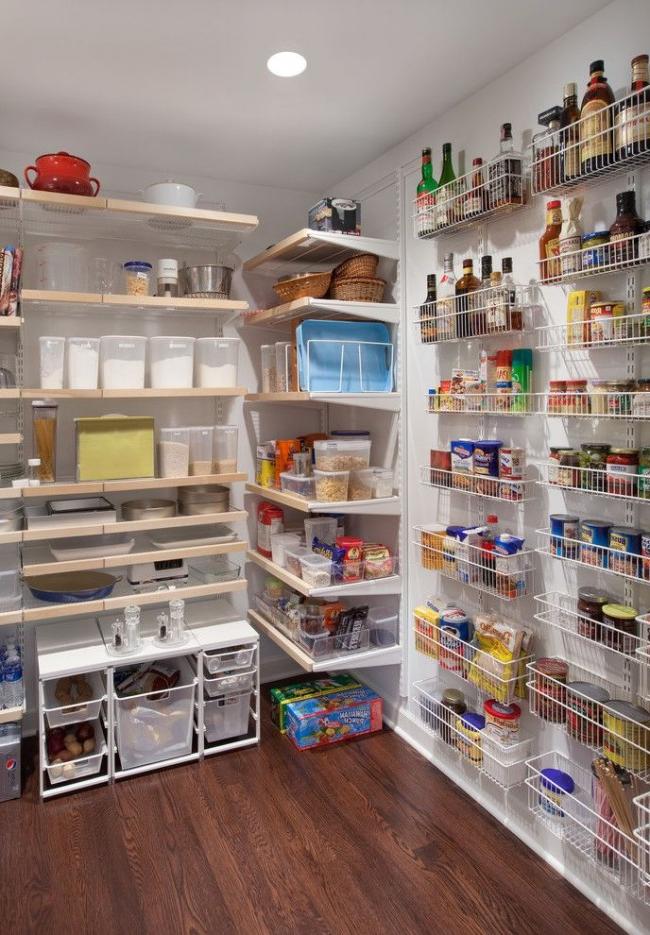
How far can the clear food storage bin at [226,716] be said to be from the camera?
2.77 metres

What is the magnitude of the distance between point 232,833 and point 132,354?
73.1 inches

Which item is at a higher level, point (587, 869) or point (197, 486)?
point (197, 486)

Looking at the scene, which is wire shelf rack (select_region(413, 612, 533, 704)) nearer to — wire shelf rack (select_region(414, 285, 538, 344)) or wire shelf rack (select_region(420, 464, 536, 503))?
wire shelf rack (select_region(420, 464, 536, 503))

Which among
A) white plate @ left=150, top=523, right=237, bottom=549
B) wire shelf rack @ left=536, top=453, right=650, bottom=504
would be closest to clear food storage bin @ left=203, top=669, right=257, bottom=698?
white plate @ left=150, top=523, right=237, bottom=549

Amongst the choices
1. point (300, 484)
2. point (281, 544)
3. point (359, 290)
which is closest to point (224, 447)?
point (300, 484)

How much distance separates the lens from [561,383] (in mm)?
1883

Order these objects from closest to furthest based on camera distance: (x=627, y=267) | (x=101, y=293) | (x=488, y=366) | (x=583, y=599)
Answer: (x=627, y=267)
(x=583, y=599)
(x=488, y=366)
(x=101, y=293)

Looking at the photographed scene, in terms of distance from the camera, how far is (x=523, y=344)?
84.7 inches

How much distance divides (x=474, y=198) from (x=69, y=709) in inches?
95.0

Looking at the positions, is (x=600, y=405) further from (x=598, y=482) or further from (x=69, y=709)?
(x=69, y=709)

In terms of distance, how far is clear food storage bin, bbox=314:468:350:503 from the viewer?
269cm

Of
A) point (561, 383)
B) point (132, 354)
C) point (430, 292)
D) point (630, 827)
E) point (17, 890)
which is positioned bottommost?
point (17, 890)

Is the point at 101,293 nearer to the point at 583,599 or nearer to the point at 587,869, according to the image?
the point at 583,599

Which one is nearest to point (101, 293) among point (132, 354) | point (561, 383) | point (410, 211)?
point (132, 354)
